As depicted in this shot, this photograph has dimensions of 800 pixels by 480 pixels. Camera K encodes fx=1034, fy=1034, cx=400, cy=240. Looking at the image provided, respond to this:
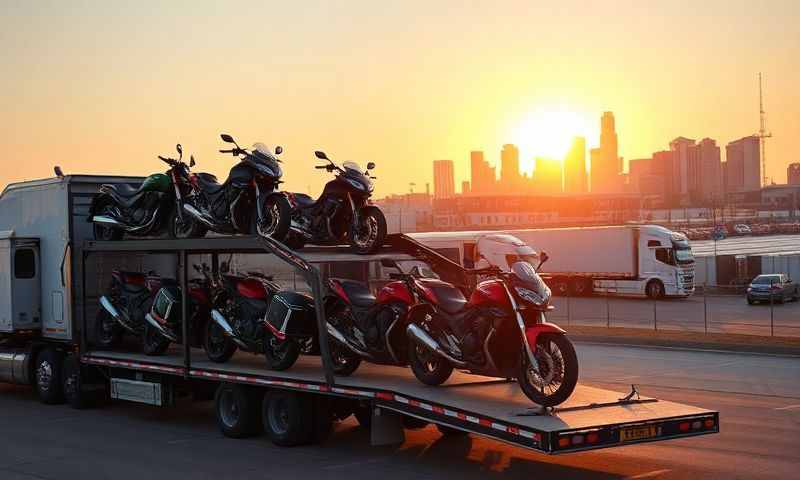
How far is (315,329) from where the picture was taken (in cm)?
1376

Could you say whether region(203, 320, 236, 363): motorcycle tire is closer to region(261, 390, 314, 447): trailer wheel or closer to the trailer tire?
region(261, 390, 314, 447): trailer wheel

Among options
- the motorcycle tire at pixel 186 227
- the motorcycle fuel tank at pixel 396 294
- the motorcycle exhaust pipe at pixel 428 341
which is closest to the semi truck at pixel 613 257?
the motorcycle tire at pixel 186 227

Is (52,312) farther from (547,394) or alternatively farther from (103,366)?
(547,394)

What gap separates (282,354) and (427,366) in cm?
233

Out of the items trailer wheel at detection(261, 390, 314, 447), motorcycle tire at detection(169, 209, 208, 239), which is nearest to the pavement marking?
trailer wheel at detection(261, 390, 314, 447)

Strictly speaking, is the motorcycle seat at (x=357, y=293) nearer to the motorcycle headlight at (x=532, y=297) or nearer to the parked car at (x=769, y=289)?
the motorcycle headlight at (x=532, y=297)

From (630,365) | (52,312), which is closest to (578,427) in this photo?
(52,312)

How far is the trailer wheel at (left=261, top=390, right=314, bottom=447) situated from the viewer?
13.1 m

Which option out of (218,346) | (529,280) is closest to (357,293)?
(218,346)

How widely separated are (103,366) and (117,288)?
4.49 feet

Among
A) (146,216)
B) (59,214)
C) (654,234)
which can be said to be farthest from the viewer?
(654,234)

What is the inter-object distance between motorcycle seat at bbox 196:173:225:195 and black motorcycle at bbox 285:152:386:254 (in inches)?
45.1

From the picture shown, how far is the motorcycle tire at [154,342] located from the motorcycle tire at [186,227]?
1527 mm

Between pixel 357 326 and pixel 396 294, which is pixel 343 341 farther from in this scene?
pixel 396 294
